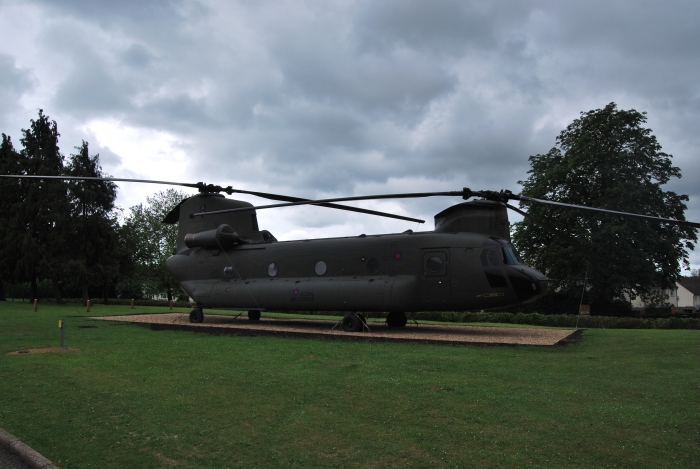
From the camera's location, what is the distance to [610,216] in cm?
3647

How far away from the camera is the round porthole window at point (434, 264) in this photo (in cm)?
1702

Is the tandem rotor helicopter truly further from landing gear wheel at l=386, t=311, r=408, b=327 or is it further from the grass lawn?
the grass lawn

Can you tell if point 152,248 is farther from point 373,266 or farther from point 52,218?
point 373,266

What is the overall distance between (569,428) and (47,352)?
11307 mm

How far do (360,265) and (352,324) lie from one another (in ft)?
7.10

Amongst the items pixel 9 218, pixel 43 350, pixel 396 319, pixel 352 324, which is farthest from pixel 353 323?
pixel 9 218

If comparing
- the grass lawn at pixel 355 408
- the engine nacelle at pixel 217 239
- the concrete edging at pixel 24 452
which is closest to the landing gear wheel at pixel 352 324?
the grass lawn at pixel 355 408

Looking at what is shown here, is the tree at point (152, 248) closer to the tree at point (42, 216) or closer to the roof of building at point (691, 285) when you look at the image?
the tree at point (42, 216)

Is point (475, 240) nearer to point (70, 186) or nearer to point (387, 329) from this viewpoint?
point (387, 329)

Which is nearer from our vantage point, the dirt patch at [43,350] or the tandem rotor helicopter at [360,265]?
the dirt patch at [43,350]

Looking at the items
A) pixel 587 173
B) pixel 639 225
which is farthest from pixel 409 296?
pixel 587 173

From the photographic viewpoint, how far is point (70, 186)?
40.8m

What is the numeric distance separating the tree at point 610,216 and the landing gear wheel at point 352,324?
22.4 meters

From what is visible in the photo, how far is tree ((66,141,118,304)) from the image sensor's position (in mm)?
40059
